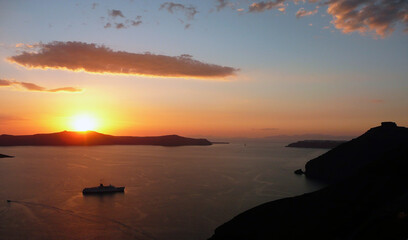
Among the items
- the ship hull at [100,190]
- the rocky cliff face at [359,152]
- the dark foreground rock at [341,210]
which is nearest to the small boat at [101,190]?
the ship hull at [100,190]

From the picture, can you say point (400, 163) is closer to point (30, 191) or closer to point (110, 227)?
point (110, 227)

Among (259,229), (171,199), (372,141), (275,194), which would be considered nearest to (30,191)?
(171,199)

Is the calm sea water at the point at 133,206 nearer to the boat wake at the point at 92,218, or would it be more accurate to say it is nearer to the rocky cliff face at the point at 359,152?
the boat wake at the point at 92,218

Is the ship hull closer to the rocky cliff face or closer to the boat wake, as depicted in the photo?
the boat wake

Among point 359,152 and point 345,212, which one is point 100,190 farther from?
point 359,152

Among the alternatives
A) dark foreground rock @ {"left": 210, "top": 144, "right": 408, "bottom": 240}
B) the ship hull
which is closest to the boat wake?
dark foreground rock @ {"left": 210, "top": 144, "right": 408, "bottom": 240}

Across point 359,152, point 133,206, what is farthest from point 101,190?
point 359,152
